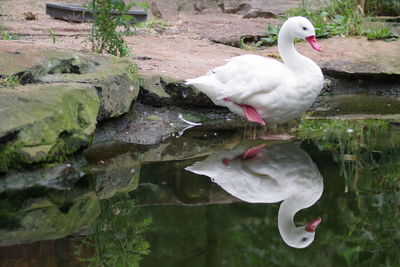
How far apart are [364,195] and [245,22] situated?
6101 mm

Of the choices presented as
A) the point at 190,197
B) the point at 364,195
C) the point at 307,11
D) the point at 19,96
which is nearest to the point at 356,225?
the point at 364,195

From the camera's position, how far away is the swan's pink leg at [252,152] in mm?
4703

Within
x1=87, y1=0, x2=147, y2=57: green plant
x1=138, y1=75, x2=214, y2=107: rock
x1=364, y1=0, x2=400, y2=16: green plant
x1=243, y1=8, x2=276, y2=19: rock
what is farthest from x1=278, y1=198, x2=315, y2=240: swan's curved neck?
x1=243, y1=8, x2=276, y2=19: rock

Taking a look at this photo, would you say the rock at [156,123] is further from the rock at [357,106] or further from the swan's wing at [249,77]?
the rock at [357,106]

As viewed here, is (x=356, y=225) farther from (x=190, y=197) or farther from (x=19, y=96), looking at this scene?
(x=19, y=96)

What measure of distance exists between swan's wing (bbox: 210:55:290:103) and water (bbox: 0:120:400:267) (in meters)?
0.38

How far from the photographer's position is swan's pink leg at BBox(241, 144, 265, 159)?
4.70m

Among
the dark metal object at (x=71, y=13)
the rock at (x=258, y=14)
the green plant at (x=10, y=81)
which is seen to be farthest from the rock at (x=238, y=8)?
the green plant at (x=10, y=81)

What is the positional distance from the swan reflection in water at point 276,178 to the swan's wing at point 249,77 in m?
0.43

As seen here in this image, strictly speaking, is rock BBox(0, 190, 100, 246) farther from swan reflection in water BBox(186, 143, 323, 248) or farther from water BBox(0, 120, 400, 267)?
swan reflection in water BBox(186, 143, 323, 248)

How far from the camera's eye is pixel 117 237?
130 inches

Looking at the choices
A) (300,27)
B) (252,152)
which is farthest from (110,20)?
(252,152)

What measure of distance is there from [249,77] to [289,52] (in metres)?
0.45

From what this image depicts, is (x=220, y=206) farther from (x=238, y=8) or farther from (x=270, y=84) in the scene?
(x=238, y=8)
